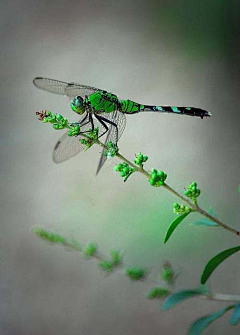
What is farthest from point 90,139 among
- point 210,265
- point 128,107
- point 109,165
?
point 109,165

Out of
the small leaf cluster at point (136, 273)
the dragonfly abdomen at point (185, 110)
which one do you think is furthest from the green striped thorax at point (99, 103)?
the small leaf cluster at point (136, 273)

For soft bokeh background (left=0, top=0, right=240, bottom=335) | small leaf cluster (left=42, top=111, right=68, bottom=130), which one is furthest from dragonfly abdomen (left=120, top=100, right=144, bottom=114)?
soft bokeh background (left=0, top=0, right=240, bottom=335)

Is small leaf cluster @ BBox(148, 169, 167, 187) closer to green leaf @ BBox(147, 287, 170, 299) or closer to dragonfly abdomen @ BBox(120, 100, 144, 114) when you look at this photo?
green leaf @ BBox(147, 287, 170, 299)

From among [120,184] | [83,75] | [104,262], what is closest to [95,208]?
[120,184]

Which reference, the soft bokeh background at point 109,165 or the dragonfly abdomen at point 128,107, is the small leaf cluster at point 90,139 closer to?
the dragonfly abdomen at point 128,107

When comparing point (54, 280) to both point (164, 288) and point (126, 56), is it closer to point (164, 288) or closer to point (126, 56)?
point (126, 56)

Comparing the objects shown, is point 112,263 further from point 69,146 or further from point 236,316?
point 236,316
